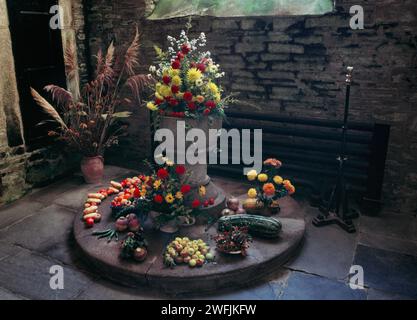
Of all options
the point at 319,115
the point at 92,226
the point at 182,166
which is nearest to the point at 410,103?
the point at 319,115

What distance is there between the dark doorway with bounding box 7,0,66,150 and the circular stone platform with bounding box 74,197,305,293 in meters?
2.22

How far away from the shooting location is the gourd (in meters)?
4.10

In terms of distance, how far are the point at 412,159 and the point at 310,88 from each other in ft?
5.47

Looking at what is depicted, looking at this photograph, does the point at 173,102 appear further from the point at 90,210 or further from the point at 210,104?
the point at 90,210

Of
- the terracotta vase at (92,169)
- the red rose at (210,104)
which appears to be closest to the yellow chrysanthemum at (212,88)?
the red rose at (210,104)

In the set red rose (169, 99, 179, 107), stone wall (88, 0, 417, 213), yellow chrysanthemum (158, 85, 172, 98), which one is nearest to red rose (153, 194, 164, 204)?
red rose (169, 99, 179, 107)

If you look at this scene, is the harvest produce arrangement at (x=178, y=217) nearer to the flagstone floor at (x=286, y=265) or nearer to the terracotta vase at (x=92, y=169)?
the flagstone floor at (x=286, y=265)

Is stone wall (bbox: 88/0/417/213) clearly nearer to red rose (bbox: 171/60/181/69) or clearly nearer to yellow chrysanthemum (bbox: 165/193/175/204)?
red rose (bbox: 171/60/181/69)

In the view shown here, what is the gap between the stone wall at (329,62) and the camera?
15.6ft

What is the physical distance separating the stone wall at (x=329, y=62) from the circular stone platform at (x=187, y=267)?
188 centimetres

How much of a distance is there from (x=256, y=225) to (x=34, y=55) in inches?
163

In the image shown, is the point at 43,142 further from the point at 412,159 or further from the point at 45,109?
the point at 412,159

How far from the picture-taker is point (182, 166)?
4184 millimetres
